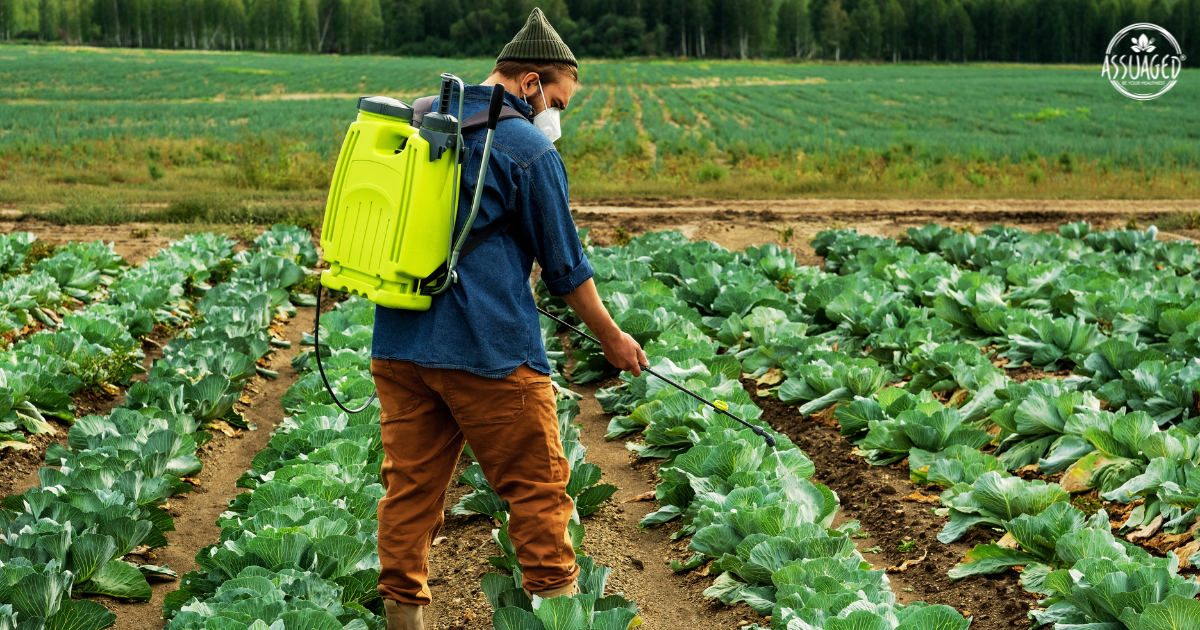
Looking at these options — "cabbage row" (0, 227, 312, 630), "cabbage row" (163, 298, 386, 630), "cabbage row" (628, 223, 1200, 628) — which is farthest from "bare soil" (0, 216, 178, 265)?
"cabbage row" (163, 298, 386, 630)

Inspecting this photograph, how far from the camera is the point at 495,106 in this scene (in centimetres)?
244

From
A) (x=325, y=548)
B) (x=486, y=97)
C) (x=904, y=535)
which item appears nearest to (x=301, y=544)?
(x=325, y=548)

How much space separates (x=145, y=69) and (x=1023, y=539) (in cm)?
5804

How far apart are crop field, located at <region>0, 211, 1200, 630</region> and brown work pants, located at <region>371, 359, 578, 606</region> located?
222 mm

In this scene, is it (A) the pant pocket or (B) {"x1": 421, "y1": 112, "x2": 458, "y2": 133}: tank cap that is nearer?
(B) {"x1": 421, "y1": 112, "x2": 458, "y2": 133}: tank cap

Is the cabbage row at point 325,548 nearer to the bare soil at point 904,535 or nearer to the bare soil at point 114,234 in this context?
the bare soil at point 904,535

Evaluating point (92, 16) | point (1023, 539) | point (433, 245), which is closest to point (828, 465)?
point (1023, 539)

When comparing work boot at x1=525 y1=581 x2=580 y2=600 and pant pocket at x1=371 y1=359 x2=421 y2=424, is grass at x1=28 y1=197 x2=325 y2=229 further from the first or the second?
work boot at x1=525 y1=581 x2=580 y2=600

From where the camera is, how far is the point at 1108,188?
1817 centimetres

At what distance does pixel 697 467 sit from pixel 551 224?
6.34ft

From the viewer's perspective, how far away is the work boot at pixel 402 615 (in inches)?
115

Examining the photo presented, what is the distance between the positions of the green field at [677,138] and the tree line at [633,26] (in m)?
28.4

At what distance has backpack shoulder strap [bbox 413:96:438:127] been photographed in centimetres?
259

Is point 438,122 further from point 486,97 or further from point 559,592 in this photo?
point 559,592
